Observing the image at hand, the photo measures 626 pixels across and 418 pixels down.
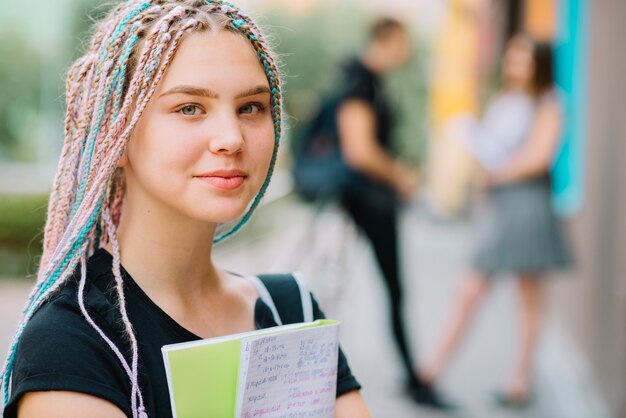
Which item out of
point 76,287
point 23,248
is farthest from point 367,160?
point 23,248

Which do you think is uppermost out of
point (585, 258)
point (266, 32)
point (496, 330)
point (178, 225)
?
point (266, 32)

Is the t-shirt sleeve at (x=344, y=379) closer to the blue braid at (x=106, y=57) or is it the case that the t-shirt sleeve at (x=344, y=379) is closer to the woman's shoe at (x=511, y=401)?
the blue braid at (x=106, y=57)

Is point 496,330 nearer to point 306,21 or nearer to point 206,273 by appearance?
point 306,21

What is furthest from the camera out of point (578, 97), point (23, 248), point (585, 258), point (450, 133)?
point (450, 133)

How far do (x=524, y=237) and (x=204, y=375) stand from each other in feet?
12.7

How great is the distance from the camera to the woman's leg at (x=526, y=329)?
16.6ft

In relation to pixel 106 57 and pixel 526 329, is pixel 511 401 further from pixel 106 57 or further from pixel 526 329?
pixel 106 57

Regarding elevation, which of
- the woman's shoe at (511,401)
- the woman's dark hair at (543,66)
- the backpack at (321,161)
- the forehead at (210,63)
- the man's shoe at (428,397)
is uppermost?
the woman's dark hair at (543,66)

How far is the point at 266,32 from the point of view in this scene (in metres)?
1.70

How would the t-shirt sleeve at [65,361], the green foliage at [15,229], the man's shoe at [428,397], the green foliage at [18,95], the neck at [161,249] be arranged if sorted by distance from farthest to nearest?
the green foliage at [18,95]
the green foliage at [15,229]
the man's shoe at [428,397]
the neck at [161,249]
the t-shirt sleeve at [65,361]

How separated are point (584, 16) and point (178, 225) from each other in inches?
210

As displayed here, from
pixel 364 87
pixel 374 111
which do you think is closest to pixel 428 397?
pixel 374 111

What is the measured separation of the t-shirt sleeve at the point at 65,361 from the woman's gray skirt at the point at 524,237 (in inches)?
151

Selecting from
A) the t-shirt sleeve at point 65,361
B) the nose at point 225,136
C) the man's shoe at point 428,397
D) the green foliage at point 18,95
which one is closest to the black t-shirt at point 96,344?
the t-shirt sleeve at point 65,361
